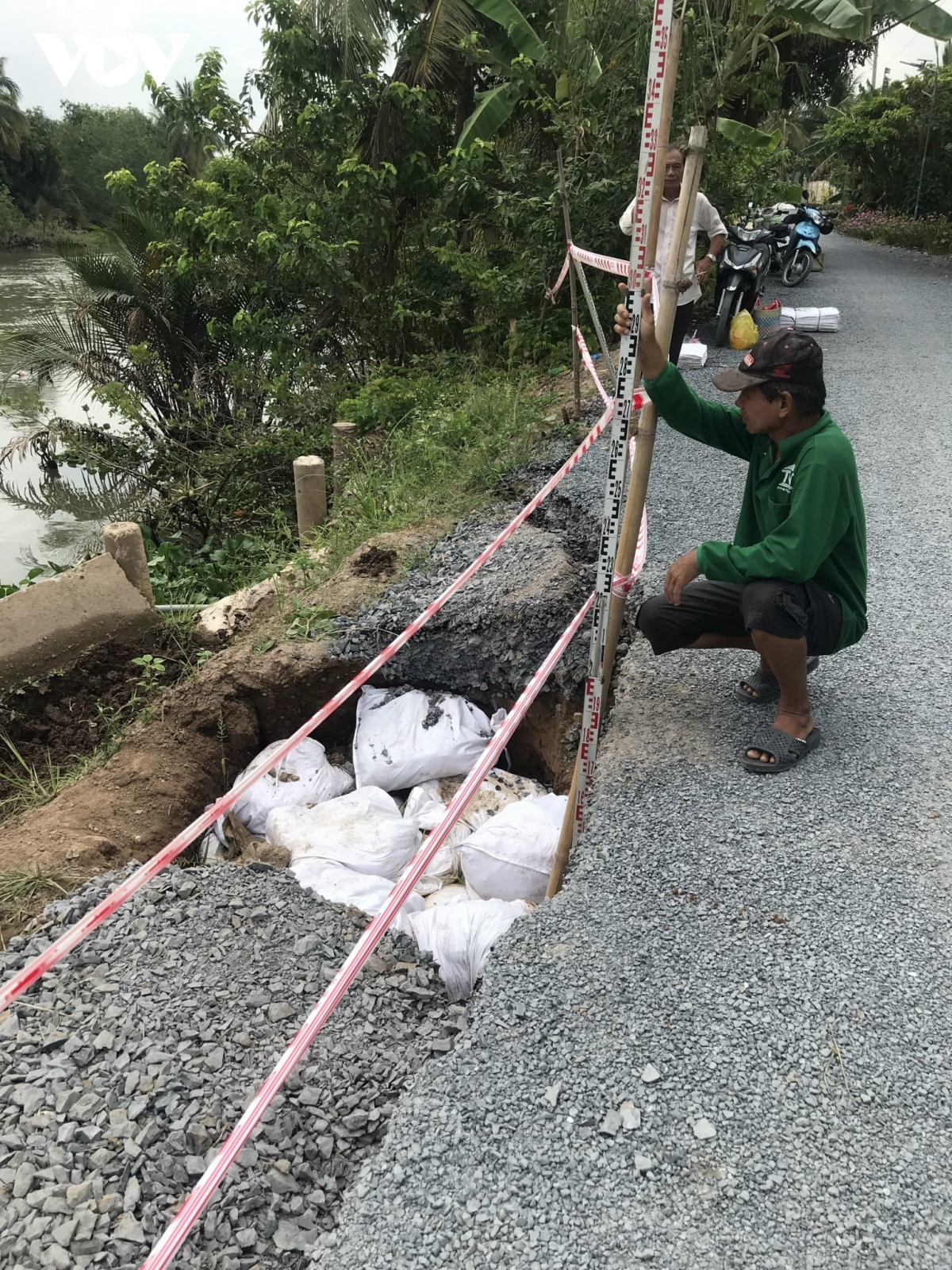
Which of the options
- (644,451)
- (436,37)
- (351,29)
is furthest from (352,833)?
(436,37)

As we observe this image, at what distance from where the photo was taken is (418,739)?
12.7 ft

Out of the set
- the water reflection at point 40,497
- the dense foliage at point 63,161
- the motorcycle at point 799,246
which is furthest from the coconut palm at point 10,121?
the motorcycle at point 799,246

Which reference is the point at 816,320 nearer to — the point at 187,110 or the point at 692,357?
the point at 692,357

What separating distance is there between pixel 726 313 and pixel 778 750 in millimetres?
6564

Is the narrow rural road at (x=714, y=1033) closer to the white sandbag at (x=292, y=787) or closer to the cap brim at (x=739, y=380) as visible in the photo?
the cap brim at (x=739, y=380)

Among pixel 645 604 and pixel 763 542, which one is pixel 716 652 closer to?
pixel 645 604

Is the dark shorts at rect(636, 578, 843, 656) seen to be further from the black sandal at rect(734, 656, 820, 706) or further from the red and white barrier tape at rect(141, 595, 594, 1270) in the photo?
the red and white barrier tape at rect(141, 595, 594, 1270)

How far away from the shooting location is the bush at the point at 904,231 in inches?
647

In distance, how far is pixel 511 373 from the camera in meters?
7.51

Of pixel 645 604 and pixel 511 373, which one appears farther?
pixel 511 373

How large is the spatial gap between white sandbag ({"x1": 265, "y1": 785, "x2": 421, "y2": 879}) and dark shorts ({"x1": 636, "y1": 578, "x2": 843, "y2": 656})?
3.97ft

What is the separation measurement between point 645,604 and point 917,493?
2.96m

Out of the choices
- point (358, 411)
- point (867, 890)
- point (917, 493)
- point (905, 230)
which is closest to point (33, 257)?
point (905, 230)

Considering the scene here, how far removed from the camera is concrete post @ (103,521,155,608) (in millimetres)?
4773
